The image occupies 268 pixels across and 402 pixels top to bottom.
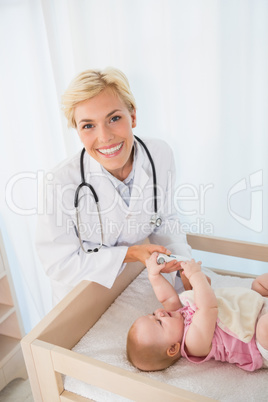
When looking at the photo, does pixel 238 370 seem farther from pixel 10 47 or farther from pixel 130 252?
pixel 10 47

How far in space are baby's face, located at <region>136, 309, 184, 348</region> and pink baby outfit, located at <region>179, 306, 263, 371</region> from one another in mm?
32

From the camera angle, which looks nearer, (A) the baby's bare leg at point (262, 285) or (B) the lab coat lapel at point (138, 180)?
(A) the baby's bare leg at point (262, 285)

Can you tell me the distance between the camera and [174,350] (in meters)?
1.14

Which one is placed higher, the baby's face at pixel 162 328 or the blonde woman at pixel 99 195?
the blonde woman at pixel 99 195

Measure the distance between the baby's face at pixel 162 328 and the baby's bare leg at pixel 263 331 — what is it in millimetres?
241

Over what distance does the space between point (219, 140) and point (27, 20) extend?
1115 millimetres

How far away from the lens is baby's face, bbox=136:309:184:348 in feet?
3.73

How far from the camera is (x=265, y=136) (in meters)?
1.53

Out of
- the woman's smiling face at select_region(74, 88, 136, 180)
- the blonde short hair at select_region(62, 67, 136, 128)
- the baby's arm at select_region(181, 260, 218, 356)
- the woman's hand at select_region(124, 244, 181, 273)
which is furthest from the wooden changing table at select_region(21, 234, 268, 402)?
the blonde short hair at select_region(62, 67, 136, 128)

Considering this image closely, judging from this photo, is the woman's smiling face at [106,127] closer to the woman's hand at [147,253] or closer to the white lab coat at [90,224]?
the white lab coat at [90,224]

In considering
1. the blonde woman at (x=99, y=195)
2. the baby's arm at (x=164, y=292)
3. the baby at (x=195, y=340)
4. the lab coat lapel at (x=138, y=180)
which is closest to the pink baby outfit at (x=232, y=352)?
the baby at (x=195, y=340)

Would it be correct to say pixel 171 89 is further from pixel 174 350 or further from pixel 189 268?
pixel 174 350

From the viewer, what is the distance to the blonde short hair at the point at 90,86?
123 cm

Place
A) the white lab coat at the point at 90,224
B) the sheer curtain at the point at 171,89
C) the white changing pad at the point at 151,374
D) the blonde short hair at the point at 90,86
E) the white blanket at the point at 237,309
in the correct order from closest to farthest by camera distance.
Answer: the white changing pad at the point at 151,374 < the white blanket at the point at 237,309 < the blonde short hair at the point at 90,86 < the white lab coat at the point at 90,224 < the sheer curtain at the point at 171,89
